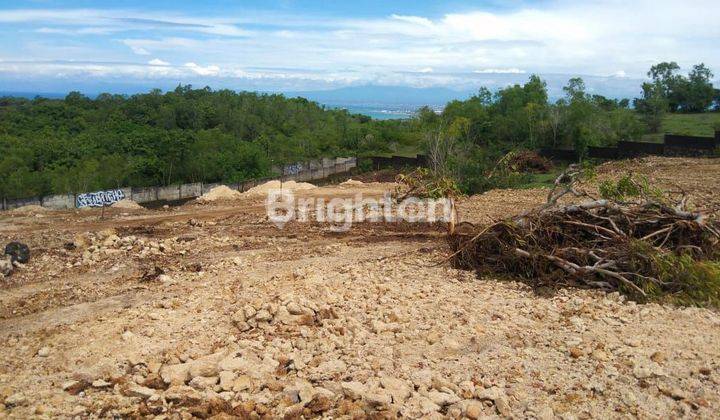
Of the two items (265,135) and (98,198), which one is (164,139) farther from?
(98,198)

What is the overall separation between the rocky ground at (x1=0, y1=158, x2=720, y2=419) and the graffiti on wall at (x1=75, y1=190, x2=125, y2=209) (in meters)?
10.3

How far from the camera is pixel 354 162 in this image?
98.0ft

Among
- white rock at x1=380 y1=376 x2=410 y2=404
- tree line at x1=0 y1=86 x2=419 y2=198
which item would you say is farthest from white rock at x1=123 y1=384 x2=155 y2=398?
tree line at x1=0 y1=86 x2=419 y2=198

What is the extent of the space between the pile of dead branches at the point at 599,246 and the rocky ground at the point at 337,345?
0.27 meters

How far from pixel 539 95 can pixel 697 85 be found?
42.6 ft

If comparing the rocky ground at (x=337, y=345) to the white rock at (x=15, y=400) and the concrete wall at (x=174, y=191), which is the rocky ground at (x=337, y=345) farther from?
the concrete wall at (x=174, y=191)

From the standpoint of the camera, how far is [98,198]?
57.9ft

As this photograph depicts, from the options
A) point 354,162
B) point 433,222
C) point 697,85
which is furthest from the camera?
point 697,85

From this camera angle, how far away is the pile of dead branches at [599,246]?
18.1 feet

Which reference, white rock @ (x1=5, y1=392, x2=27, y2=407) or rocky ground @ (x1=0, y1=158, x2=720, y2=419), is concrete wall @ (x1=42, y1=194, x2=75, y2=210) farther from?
white rock @ (x1=5, y1=392, x2=27, y2=407)

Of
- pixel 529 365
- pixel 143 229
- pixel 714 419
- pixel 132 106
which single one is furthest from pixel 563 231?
pixel 132 106

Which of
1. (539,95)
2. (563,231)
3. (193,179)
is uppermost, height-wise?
(539,95)

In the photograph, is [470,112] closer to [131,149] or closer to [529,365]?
[131,149]

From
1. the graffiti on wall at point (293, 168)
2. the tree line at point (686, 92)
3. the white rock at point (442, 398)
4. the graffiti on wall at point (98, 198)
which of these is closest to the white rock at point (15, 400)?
the white rock at point (442, 398)
